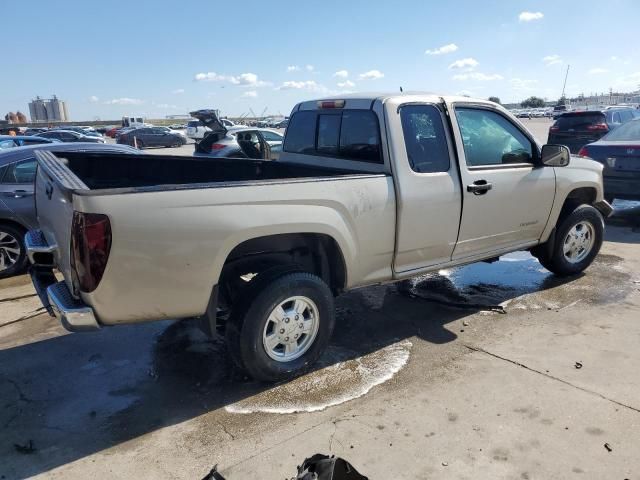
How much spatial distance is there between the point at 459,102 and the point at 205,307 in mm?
2828

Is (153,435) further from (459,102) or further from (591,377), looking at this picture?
(459,102)

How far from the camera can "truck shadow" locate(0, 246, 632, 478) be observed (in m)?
3.09

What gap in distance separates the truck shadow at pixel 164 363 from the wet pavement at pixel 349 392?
0.01m

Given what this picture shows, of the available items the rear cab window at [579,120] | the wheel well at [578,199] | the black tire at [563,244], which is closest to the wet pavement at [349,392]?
the black tire at [563,244]

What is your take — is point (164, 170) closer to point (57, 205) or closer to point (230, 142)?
point (57, 205)

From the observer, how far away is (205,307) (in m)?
3.12

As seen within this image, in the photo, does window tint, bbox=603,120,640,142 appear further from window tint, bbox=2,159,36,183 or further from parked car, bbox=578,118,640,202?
window tint, bbox=2,159,36,183

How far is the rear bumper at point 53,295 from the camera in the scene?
282 cm

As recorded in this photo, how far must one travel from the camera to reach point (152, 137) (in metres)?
38.4

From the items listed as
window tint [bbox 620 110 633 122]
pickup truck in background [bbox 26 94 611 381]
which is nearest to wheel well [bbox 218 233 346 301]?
pickup truck in background [bbox 26 94 611 381]

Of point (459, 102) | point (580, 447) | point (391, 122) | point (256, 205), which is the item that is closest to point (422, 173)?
point (391, 122)

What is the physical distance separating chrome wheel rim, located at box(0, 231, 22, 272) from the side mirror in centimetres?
607

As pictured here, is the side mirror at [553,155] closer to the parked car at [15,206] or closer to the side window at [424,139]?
the side window at [424,139]

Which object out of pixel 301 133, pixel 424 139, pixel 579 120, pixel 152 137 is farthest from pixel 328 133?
pixel 152 137
